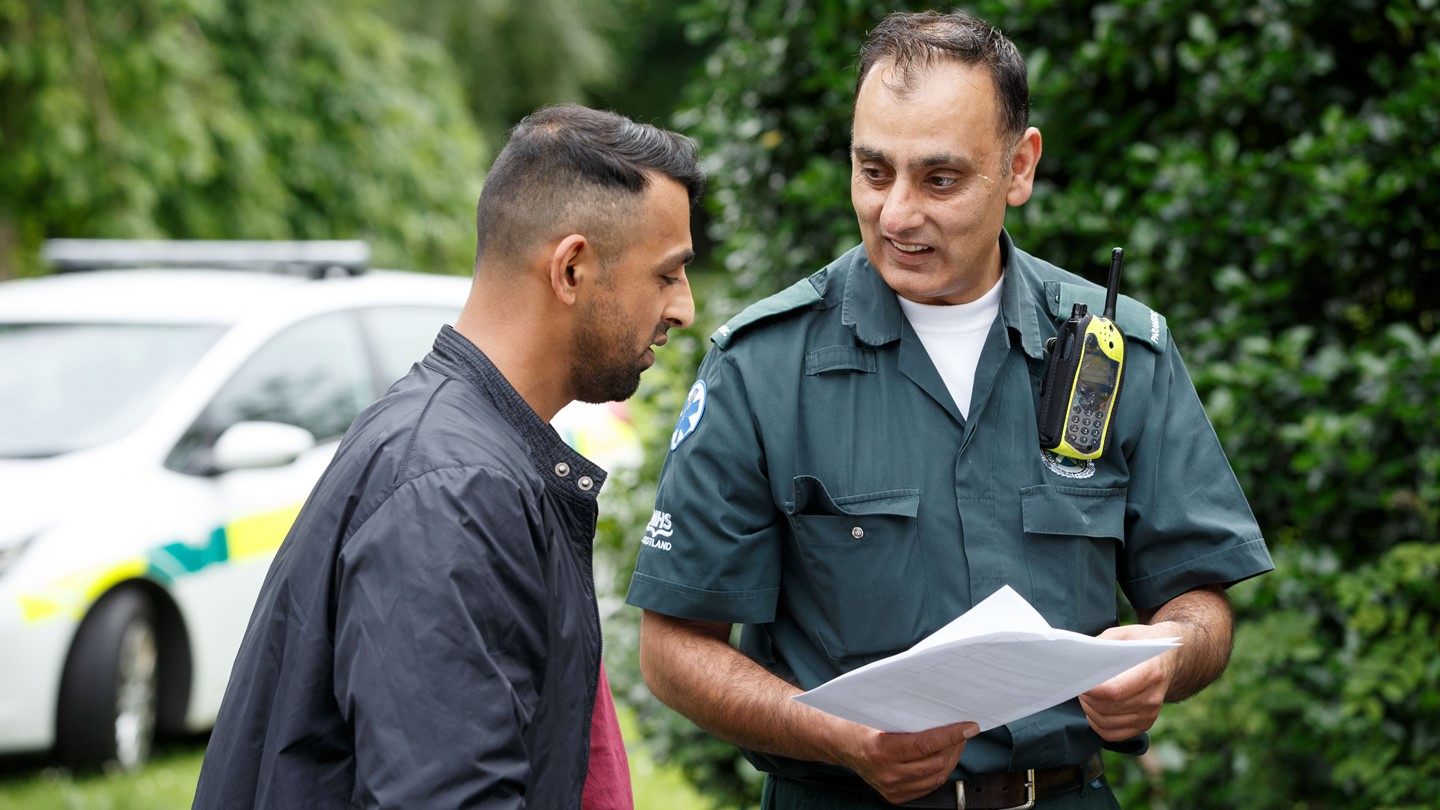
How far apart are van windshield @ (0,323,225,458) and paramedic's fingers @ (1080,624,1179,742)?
4204mm

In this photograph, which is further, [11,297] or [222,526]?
[11,297]

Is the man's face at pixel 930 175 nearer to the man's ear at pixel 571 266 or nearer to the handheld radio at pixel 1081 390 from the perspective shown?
the handheld radio at pixel 1081 390

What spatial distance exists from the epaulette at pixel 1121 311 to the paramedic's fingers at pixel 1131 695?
483mm

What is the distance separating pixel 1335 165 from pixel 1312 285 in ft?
1.23

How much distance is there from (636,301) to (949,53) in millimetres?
689

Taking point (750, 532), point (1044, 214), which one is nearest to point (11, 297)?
point (1044, 214)

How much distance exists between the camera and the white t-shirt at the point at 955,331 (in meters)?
2.39

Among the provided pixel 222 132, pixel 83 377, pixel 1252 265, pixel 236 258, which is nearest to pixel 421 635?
pixel 1252 265

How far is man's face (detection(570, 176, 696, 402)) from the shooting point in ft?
6.59

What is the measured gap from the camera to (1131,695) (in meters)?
2.14

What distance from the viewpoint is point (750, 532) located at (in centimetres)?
230

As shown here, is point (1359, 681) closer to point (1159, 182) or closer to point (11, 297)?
point (1159, 182)

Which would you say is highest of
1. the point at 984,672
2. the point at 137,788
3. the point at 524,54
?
the point at 524,54

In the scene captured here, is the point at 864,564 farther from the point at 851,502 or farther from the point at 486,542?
the point at 486,542
